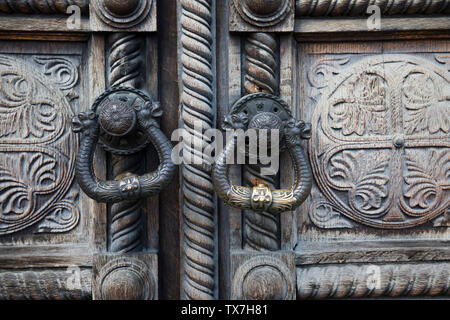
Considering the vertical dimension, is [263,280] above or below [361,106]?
below

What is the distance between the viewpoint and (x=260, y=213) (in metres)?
1.01

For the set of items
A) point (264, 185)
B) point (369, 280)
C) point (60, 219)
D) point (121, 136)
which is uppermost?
point (121, 136)

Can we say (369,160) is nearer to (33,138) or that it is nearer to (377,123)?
(377,123)

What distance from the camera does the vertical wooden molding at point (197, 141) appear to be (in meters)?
0.99

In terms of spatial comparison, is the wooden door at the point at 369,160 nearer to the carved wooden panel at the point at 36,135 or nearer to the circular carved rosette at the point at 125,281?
the circular carved rosette at the point at 125,281

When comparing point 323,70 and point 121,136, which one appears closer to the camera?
point 121,136

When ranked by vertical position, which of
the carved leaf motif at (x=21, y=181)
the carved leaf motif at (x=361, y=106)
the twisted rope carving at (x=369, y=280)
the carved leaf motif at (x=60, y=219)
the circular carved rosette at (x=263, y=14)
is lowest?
the twisted rope carving at (x=369, y=280)

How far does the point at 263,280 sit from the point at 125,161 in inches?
16.1

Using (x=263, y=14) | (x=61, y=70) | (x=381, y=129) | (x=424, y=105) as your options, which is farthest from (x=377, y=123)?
(x=61, y=70)

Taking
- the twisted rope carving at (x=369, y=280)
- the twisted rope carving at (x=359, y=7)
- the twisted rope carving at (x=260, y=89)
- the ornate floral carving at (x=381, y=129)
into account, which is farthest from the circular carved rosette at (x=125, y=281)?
the twisted rope carving at (x=359, y=7)

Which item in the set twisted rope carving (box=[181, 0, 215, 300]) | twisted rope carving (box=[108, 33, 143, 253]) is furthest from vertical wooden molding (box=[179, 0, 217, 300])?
twisted rope carving (box=[108, 33, 143, 253])

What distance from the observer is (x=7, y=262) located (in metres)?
1.02

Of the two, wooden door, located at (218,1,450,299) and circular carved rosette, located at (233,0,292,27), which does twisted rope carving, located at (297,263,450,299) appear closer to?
wooden door, located at (218,1,450,299)

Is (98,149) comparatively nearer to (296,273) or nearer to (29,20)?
(29,20)
